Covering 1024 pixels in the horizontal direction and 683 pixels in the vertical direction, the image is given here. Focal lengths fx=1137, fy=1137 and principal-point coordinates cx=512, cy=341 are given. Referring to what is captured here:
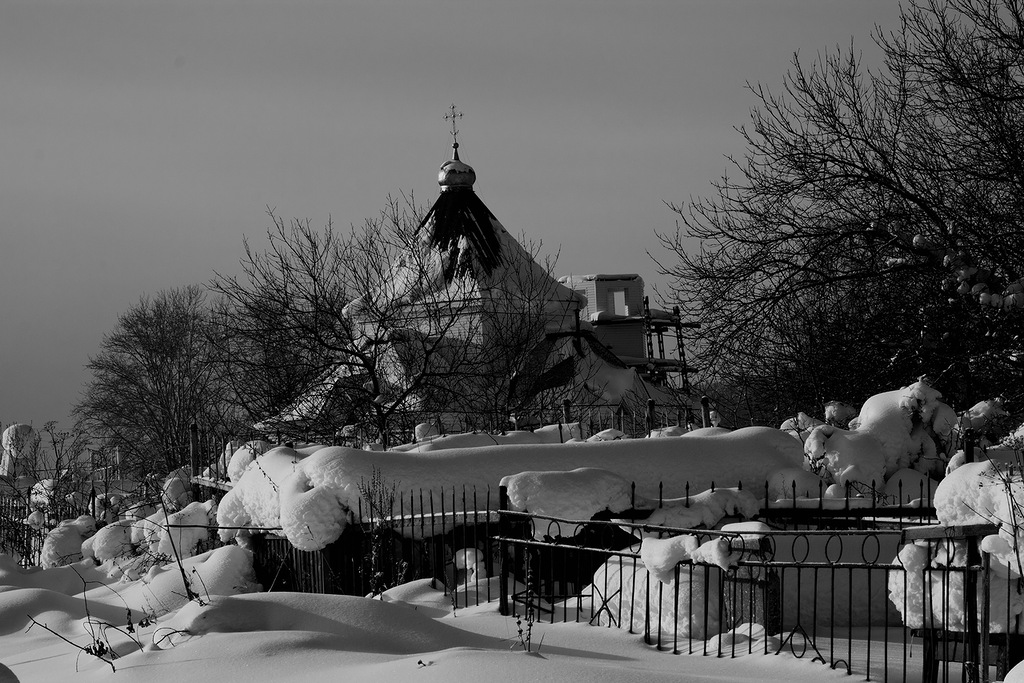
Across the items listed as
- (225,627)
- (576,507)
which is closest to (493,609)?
(576,507)

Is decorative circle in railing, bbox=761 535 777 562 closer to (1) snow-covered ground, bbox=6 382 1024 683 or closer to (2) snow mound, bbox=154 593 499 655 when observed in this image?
(1) snow-covered ground, bbox=6 382 1024 683

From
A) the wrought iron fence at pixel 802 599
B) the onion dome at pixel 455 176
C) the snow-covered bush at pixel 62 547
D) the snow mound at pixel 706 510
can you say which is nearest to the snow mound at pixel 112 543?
the snow-covered bush at pixel 62 547

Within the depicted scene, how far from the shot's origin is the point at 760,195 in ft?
59.5

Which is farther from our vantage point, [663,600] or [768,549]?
[663,600]

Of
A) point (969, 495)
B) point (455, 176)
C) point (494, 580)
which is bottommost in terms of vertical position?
point (494, 580)

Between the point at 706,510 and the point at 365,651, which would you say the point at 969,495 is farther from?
the point at 365,651

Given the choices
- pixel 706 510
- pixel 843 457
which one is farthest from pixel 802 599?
pixel 843 457

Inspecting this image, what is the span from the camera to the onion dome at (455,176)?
97.1 feet

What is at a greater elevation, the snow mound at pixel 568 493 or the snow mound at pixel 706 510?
the snow mound at pixel 568 493

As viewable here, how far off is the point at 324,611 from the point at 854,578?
12.7 ft

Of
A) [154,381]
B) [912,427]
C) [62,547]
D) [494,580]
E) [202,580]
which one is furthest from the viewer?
[154,381]

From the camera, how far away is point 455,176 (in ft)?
97.3

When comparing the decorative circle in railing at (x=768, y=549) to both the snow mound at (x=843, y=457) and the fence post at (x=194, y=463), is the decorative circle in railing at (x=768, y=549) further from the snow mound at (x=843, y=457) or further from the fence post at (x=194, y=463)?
the fence post at (x=194, y=463)

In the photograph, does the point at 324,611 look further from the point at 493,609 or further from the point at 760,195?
the point at 760,195
